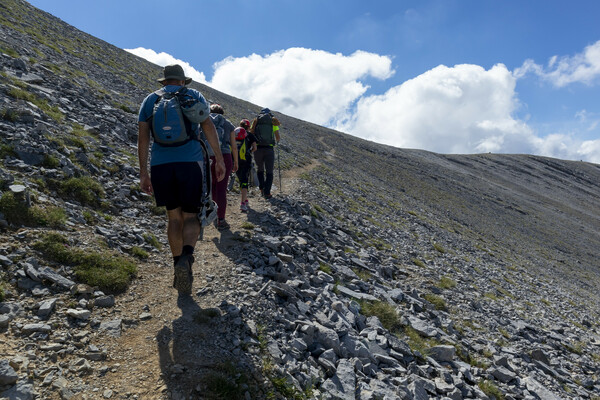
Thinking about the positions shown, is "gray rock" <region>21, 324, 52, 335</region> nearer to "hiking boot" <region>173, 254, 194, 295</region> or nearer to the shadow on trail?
the shadow on trail

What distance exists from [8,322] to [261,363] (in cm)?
311

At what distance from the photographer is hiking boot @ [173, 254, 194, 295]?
536cm

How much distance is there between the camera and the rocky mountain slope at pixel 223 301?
4273mm

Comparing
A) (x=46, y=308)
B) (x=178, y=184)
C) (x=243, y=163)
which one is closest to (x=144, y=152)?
(x=178, y=184)

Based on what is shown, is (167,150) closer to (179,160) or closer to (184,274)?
(179,160)

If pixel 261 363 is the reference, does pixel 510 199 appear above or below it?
above

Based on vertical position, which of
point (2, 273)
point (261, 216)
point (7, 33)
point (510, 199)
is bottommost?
point (2, 273)

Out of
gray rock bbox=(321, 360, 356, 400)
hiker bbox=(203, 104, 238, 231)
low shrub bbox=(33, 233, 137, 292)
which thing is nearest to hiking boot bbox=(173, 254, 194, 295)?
low shrub bbox=(33, 233, 137, 292)

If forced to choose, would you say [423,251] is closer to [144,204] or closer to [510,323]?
[510,323]

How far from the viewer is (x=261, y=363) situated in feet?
15.3

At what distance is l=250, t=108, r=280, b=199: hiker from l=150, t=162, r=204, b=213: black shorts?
727 cm

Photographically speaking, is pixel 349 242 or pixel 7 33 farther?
pixel 7 33

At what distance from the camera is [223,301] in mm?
5727

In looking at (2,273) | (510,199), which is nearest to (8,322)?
(2,273)
